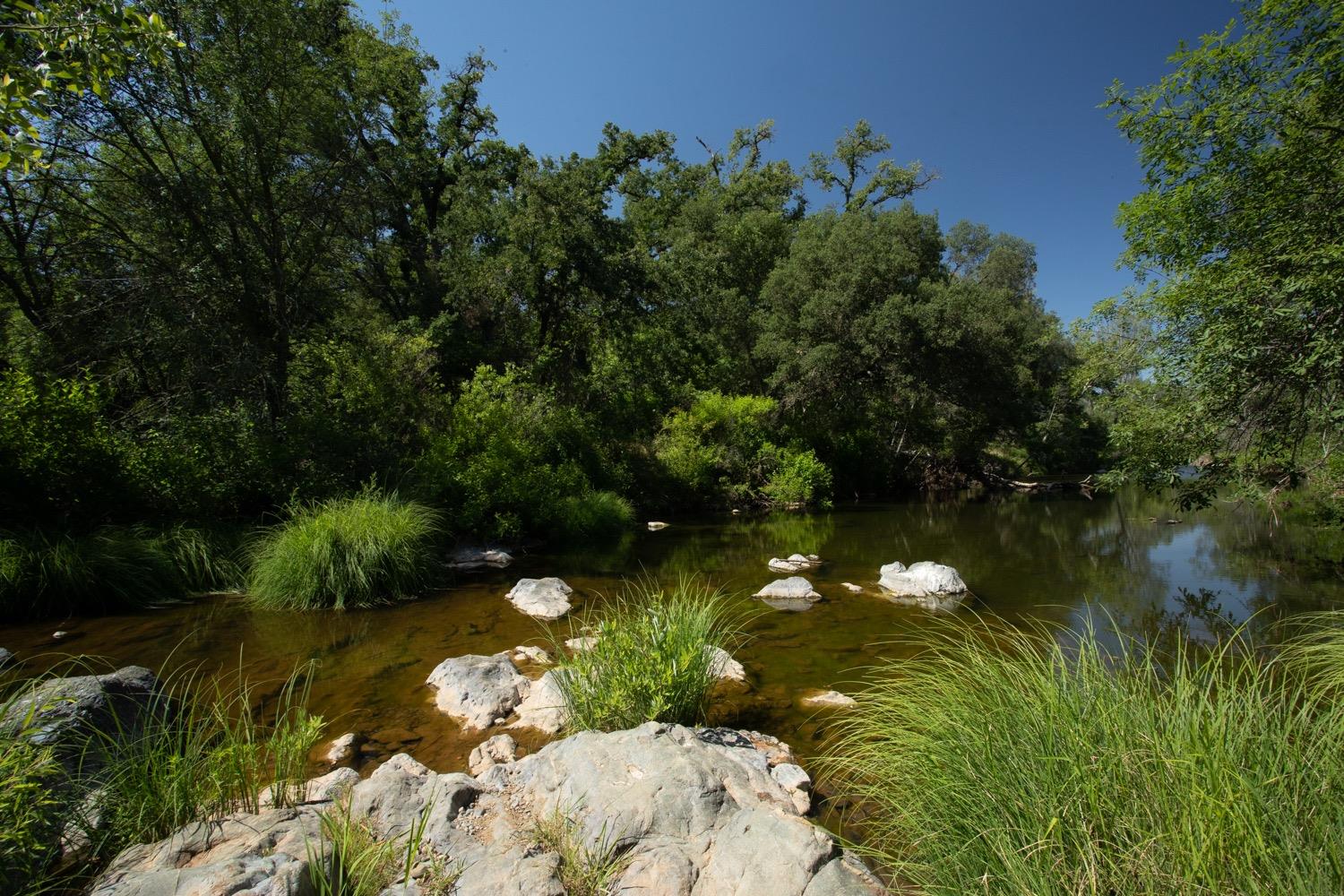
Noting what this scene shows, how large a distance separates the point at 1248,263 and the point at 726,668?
323 inches

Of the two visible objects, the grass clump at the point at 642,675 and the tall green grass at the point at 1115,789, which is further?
the grass clump at the point at 642,675

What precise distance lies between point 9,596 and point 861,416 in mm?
28638

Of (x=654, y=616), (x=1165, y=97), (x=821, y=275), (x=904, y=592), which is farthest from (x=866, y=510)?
(x=654, y=616)

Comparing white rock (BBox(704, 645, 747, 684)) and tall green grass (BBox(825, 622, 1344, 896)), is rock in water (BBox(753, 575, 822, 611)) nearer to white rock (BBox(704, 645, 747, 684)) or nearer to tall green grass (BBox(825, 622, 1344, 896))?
white rock (BBox(704, 645, 747, 684))

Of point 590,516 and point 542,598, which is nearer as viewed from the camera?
point 542,598

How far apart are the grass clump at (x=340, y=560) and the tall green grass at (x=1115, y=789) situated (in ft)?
26.8

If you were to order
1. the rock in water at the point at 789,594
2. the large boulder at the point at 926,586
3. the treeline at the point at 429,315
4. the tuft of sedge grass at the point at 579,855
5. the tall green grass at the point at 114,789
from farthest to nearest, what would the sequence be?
the treeline at the point at 429,315, the large boulder at the point at 926,586, the rock in water at the point at 789,594, the tuft of sedge grass at the point at 579,855, the tall green grass at the point at 114,789

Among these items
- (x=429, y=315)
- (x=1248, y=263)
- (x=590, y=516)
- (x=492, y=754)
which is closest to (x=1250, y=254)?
(x=1248, y=263)

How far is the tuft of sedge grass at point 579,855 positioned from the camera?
2814mm

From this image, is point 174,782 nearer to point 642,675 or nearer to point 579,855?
point 579,855

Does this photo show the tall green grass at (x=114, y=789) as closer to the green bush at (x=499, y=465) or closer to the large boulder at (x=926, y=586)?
the large boulder at (x=926, y=586)

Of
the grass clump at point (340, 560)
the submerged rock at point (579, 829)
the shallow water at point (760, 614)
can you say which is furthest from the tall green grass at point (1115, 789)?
the grass clump at point (340, 560)

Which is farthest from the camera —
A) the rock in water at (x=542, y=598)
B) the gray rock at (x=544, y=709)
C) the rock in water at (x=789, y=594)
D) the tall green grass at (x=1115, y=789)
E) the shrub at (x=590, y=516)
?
the shrub at (x=590, y=516)

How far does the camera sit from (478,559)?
12.1m
